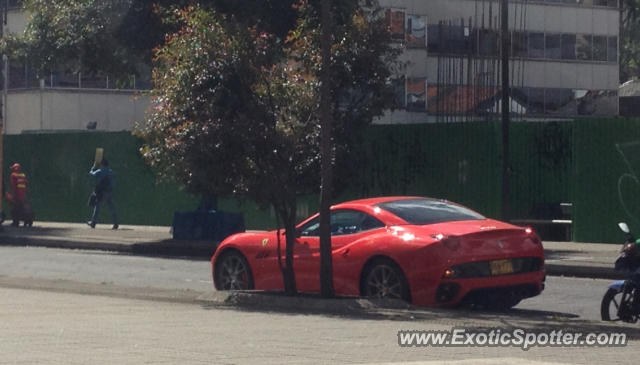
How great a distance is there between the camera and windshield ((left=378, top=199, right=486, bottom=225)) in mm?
15555

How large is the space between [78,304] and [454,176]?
48.6ft

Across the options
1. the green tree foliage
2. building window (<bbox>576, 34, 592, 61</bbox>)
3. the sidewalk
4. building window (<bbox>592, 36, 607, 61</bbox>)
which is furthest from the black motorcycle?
building window (<bbox>592, 36, 607, 61</bbox>)

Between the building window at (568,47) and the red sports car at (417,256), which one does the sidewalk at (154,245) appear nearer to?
the red sports car at (417,256)

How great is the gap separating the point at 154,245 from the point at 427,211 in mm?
13374

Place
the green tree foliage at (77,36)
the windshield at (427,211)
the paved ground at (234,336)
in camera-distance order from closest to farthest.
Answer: the paved ground at (234,336) → the windshield at (427,211) → the green tree foliage at (77,36)

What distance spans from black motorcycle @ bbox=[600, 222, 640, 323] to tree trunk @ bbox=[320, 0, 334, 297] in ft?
Result: 10.8

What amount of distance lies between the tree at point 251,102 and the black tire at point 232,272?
848 millimetres

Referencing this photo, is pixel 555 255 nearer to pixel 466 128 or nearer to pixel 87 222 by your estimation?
pixel 466 128

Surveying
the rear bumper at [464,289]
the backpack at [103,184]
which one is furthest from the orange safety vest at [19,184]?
the rear bumper at [464,289]

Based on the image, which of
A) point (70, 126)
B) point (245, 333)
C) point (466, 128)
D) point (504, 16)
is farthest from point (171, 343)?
point (70, 126)

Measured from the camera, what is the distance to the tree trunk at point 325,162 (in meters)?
15.2

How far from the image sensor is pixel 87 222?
3700cm

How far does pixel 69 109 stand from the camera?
51812 millimetres

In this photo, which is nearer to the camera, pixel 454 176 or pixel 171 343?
pixel 171 343
